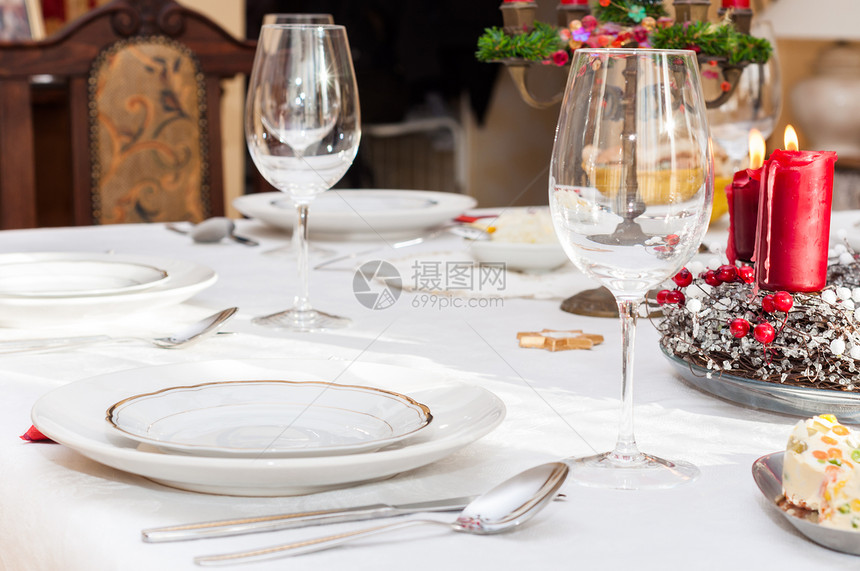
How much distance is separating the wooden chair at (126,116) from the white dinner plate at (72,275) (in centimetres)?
101

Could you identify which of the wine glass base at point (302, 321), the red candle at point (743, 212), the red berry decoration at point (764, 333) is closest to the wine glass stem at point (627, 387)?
the red berry decoration at point (764, 333)

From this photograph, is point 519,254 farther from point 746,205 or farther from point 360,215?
point 746,205

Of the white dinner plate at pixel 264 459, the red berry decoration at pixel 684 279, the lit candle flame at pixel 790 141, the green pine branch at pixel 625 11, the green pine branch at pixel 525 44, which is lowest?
the white dinner plate at pixel 264 459

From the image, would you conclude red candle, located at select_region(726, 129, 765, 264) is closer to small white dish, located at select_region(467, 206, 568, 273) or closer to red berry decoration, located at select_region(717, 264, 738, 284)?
red berry decoration, located at select_region(717, 264, 738, 284)

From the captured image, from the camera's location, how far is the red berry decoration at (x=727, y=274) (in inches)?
25.7

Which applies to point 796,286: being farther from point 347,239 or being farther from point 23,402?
point 347,239

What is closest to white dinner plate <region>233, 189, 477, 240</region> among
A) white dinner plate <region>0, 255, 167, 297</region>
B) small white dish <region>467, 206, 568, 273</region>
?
small white dish <region>467, 206, 568, 273</region>

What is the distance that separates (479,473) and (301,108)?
0.49 metres

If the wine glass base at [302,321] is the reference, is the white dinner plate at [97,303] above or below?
above

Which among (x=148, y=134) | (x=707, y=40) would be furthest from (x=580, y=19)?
(x=148, y=134)

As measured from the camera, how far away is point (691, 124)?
1.55 feet

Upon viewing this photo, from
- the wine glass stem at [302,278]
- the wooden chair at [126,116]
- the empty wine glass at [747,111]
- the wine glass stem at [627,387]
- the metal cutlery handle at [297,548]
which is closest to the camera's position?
the metal cutlery handle at [297,548]

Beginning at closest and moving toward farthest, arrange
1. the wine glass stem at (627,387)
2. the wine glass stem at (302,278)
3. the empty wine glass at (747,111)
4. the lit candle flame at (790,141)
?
the wine glass stem at (627,387)
the lit candle flame at (790,141)
the wine glass stem at (302,278)
the empty wine glass at (747,111)

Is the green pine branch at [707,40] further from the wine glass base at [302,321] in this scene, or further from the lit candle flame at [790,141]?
the wine glass base at [302,321]
